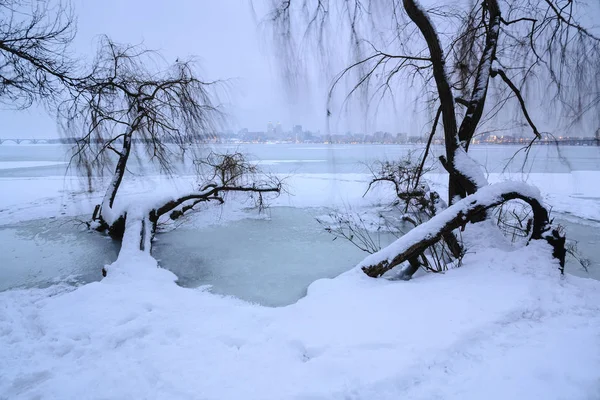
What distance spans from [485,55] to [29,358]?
185 inches

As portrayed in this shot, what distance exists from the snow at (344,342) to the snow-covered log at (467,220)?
143 mm

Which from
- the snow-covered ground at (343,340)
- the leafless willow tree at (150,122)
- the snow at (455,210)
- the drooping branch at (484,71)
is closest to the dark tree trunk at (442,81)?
the drooping branch at (484,71)

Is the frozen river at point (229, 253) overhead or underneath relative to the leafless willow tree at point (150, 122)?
underneath

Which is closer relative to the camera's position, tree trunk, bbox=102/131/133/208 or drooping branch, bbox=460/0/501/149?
drooping branch, bbox=460/0/501/149

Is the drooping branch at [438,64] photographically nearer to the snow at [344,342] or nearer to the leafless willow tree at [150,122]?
the snow at [344,342]

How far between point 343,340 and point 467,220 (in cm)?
169

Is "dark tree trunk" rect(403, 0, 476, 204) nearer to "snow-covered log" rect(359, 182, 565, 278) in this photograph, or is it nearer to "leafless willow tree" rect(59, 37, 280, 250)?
"snow-covered log" rect(359, 182, 565, 278)

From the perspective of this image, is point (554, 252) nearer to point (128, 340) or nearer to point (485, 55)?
point (485, 55)

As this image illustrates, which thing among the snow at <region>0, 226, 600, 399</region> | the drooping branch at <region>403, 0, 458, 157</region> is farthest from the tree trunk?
the drooping branch at <region>403, 0, 458, 157</region>

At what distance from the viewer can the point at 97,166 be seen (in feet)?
19.5

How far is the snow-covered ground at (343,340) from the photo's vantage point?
1481 mm

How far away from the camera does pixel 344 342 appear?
6.11 feet

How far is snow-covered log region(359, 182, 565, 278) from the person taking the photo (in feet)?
8.51

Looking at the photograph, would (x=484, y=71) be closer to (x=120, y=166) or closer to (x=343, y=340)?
(x=343, y=340)
